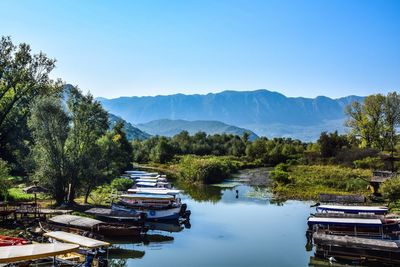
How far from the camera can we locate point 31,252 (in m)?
19.0

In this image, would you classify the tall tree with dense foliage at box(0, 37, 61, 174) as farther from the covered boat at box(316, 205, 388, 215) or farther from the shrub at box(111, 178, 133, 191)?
the covered boat at box(316, 205, 388, 215)

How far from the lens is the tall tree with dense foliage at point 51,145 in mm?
40781

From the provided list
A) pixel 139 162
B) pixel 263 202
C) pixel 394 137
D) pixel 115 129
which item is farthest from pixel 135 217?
pixel 139 162

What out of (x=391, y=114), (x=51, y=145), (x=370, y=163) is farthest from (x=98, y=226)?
(x=391, y=114)

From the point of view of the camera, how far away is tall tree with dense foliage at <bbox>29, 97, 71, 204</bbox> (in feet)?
134

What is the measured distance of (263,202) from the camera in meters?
51.3

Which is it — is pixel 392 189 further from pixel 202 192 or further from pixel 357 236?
pixel 202 192

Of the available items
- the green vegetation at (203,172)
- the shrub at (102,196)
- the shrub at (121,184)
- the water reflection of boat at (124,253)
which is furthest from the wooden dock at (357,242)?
the green vegetation at (203,172)

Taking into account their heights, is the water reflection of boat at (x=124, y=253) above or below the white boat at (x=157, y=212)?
below

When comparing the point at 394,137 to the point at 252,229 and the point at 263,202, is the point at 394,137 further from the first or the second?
the point at 252,229

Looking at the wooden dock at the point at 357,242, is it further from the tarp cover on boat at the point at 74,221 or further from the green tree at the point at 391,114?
the green tree at the point at 391,114

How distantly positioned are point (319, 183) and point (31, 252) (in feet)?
157

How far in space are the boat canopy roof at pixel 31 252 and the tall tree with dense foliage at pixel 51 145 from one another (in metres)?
22.0

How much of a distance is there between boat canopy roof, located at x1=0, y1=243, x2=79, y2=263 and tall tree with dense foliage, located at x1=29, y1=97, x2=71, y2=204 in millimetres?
22002
